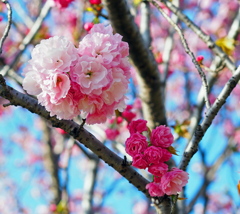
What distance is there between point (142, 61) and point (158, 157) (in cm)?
110

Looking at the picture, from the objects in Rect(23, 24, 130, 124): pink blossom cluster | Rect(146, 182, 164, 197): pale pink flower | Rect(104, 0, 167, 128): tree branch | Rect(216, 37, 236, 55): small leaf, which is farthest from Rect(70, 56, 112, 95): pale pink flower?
Rect(216, 37, 236, 55): small leaf

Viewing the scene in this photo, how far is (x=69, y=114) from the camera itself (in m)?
1.22

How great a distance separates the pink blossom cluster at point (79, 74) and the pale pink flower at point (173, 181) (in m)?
0.37

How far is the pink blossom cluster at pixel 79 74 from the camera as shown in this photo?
1149 millimetres

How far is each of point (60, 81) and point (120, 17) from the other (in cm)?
107

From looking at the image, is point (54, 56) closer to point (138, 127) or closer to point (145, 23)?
point (138, 127)

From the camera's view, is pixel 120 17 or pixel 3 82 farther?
pixel 120 17

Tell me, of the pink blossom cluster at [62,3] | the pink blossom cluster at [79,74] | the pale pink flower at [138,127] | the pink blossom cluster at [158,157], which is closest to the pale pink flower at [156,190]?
the pink blossom cluster at [158,157]

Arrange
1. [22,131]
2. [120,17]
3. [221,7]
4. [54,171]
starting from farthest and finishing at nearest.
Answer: [22,131] → [221,7] → [54,171] → [120,17]

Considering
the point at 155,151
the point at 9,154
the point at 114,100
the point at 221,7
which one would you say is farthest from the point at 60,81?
the point at 9,154

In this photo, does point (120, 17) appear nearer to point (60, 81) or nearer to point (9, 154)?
point (60, 81)

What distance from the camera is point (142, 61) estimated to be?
231cm

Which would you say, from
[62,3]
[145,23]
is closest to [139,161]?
[62,3]

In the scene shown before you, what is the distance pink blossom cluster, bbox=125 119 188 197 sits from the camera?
4.39 ft
